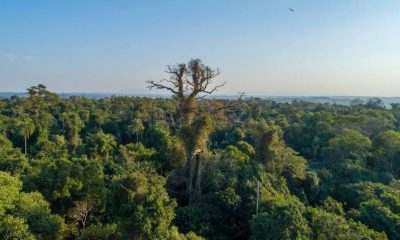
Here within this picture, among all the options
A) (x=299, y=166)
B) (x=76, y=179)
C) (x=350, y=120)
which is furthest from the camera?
(x=350, y=120)

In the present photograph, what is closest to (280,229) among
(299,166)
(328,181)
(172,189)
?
(172,189)

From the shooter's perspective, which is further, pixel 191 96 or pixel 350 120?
pixel 350 120

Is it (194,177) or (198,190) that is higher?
(194,177)

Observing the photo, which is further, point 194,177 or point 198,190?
point 194,177

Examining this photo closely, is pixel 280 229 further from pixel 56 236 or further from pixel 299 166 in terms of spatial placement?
pixel 299 166

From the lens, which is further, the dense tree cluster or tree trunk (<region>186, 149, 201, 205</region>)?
tree trunk (<region>186, 149, 201, 205</region>)

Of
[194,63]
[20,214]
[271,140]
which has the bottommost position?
[20,214]

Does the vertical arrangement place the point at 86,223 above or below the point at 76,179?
below

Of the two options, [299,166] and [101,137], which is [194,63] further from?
[101,137]

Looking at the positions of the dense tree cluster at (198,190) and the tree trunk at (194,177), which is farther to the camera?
the tree trunk at (194,177)

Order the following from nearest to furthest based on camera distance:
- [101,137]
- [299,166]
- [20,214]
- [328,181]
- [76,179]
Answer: [20,214] → [76,179] → [299,166] → [328,181] → [101,137]
